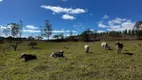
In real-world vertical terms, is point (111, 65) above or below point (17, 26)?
below

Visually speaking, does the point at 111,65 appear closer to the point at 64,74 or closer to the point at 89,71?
the point at 89,71

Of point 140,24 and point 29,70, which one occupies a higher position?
point 140,24

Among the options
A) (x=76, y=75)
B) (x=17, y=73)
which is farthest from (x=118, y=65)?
(x=17, y=73)

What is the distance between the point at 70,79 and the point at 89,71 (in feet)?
8.38

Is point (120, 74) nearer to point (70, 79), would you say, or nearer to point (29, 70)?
point (70, 79)

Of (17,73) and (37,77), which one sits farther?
(17,73)

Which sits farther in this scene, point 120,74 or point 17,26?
point 17,26

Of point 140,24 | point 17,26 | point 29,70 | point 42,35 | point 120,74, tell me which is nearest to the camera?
point 120,74

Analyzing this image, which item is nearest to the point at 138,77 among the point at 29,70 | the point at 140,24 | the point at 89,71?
the point at 89,71

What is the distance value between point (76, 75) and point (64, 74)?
1032 millimetres

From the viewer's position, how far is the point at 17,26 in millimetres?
73062

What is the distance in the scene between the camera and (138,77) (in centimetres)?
1460

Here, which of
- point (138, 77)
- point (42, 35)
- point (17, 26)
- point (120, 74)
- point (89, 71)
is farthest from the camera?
point (42, 35)

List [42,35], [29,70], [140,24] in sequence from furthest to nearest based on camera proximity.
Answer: [42,35] → [140,24] → [29,70]
